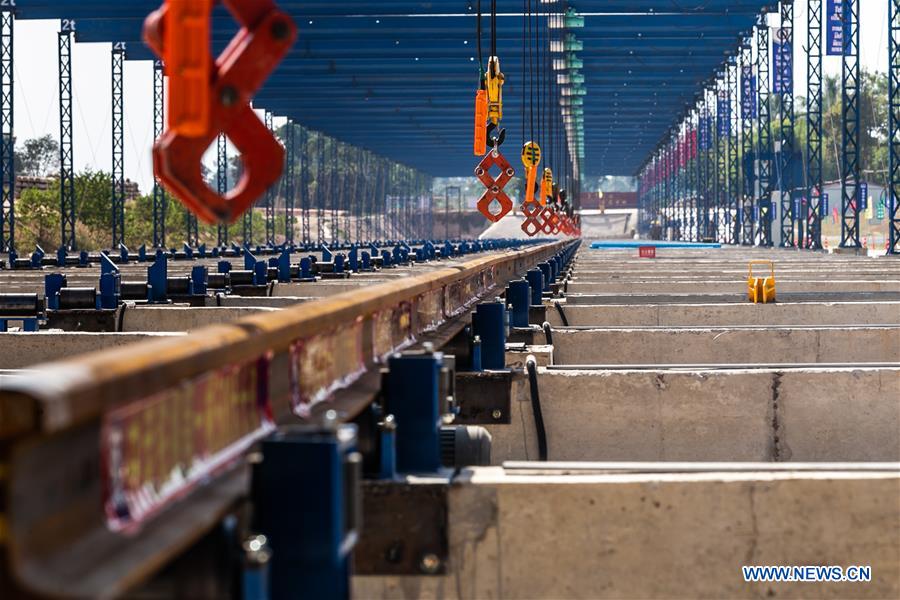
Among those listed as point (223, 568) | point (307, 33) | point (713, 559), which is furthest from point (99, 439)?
point (307, 33)

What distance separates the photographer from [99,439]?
3.41 meters

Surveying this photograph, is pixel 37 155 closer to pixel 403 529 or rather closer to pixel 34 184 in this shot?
pixel 34 184

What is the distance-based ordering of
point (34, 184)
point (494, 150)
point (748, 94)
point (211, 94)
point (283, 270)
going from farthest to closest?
point (34, 184) → point (748, 94) → point (283, 270) → point (494, 150) → point (211, 94)

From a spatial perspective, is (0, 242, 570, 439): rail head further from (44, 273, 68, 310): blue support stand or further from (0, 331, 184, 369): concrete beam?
(44, 273, 68, 310): blue support stand

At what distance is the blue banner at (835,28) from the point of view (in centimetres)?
5481

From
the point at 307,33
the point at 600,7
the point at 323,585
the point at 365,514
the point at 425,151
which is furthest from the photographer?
the point at 425,151

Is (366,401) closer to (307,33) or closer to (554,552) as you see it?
(554,552)

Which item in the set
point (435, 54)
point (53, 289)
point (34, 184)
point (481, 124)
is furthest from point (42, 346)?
point (34, 184)

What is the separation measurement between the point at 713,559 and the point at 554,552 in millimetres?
674

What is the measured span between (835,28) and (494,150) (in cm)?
3717

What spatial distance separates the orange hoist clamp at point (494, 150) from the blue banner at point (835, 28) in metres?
33.9

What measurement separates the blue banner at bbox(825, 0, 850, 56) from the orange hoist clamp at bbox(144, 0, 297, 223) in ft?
173

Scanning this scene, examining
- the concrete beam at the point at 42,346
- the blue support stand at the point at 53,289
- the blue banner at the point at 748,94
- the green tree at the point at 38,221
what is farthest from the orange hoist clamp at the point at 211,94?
the green tree at the point at 38,221

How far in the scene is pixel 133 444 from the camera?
3.66 metres
